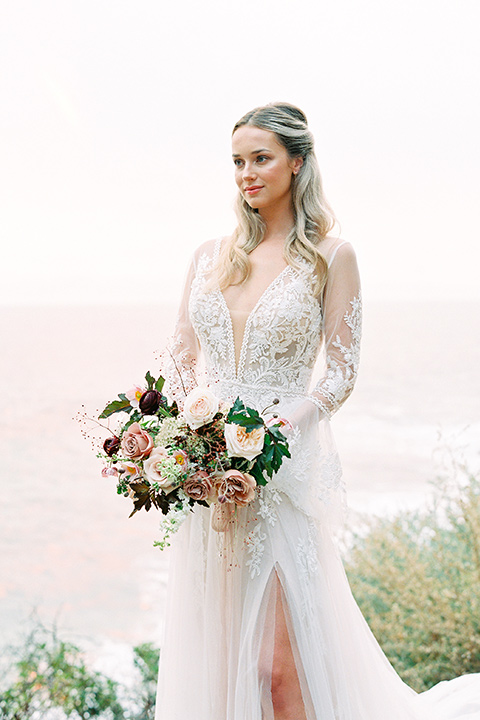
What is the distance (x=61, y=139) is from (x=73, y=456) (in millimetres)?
1803

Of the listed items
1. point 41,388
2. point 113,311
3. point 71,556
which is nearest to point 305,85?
point 113,311

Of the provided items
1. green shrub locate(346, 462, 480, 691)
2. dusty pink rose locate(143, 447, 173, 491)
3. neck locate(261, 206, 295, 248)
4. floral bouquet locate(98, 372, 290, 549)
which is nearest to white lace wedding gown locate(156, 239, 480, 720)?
neck locate(261, 206, 295, 248)

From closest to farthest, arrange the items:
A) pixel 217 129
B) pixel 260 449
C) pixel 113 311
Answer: pixel 260 449 → pixel 217 129 → pixel 113 311

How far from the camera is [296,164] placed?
7.95ft

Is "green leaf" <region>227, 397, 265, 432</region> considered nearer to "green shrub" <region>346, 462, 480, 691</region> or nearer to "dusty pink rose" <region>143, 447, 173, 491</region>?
"dusty pink rose" <region>143, 447, 173, 491</region>

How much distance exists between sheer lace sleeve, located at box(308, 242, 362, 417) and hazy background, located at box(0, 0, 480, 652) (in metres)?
1.79

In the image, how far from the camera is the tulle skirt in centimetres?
213

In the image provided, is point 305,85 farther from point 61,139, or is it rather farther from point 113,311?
point 113,311

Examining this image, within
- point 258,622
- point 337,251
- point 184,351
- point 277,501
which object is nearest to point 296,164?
point 337,251

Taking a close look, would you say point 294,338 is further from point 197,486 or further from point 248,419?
point 197,486

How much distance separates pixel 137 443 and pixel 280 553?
58 centimetres

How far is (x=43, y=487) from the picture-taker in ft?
14.4

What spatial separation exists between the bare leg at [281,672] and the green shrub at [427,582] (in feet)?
6.18

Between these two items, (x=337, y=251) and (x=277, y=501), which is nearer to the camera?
(x=277, y=501)
